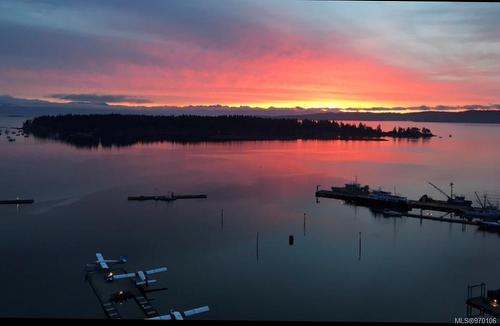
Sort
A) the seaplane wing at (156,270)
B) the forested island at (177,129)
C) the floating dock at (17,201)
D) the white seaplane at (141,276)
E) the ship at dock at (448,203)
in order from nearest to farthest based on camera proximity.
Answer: the white seaplane at (141,276)
the seaplane wing at (156,270)
the floating dock at (17,201)
the ship at dock at (448,203)
the forested island at (177,129)

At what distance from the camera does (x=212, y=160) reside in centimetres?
1639

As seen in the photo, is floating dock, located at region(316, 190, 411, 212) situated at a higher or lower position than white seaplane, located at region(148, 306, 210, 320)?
higher

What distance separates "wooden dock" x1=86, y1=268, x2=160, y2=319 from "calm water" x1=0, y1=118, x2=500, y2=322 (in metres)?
0.11

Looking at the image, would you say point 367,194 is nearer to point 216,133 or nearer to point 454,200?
point 454,200

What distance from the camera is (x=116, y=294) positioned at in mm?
4371

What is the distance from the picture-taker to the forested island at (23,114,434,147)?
26.2 metres

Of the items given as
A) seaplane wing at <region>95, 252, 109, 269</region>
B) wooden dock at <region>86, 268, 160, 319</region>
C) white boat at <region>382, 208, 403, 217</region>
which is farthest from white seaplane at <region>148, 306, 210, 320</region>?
white boat at <region>382, 208, 403, 217</region>

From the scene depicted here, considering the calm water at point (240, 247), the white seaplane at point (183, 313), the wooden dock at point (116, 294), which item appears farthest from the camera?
the calm water at point (240, 247)

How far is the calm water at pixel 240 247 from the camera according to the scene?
4.36m

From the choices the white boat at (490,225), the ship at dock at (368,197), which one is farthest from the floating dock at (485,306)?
the ship at dock at (368,197)

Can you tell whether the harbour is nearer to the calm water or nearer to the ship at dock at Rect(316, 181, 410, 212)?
the ship at dock at Rect(316, 181, 410, 212)

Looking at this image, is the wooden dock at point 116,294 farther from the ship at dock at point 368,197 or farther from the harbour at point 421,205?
the ship at dock at point 368,197

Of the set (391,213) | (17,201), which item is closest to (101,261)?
(17,201)

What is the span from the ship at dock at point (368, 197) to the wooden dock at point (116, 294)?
21.0ft
